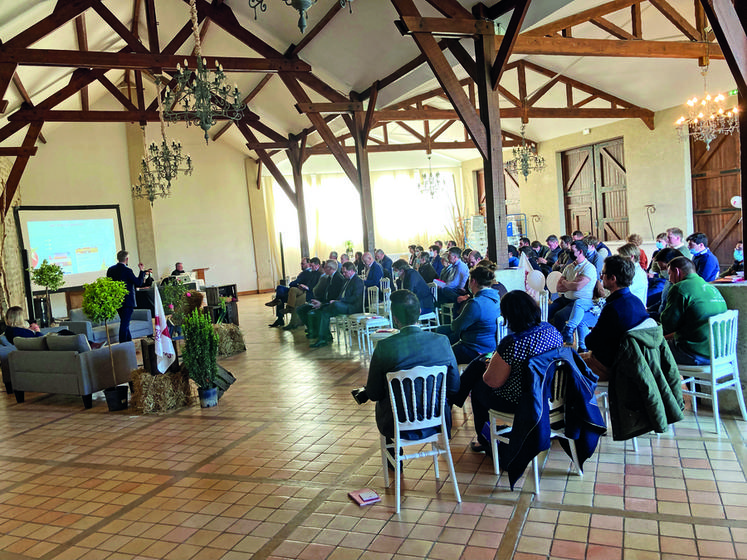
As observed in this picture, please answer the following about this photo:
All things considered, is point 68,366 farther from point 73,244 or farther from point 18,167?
point 73,244

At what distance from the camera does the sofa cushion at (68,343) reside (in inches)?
233

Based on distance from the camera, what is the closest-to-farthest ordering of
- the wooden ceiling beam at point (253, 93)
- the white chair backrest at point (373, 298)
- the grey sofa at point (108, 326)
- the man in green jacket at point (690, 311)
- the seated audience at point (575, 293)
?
the man in green jacket at point (690, 311) < the seated audience at point (575, 293) < the white chair backrest at point (373, 298) < the grey sofa at point (108, 326) < the wooden ceiling beam at point (253, 93)

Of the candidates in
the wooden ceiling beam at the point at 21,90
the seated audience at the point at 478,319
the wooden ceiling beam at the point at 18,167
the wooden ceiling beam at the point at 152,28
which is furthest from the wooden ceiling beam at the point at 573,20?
the wooden ceiling beam at the point at 18,167

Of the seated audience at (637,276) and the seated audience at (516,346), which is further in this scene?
the seated audience at (637,276)

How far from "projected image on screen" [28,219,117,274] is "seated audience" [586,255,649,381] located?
13.3 meters

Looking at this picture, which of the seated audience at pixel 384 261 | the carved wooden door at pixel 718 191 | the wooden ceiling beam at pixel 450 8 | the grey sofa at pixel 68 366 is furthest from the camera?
the carved wooden door at pixel 718 191

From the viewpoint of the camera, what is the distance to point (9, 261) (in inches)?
476

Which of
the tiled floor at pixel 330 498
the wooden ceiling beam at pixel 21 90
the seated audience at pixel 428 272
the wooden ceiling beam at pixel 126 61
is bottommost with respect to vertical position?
the tiled floor at pixel 330 498

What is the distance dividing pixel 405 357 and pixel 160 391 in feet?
10.7

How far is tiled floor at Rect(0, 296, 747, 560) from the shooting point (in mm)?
2678

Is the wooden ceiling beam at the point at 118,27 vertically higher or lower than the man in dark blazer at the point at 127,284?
higher

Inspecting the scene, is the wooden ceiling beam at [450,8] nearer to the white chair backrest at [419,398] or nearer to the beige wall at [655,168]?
the white chair backrest at [419,398]

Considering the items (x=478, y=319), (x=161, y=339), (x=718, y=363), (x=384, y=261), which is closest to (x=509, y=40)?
(x=478, y=319)

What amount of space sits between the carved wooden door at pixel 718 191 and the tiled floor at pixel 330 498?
783 cm
